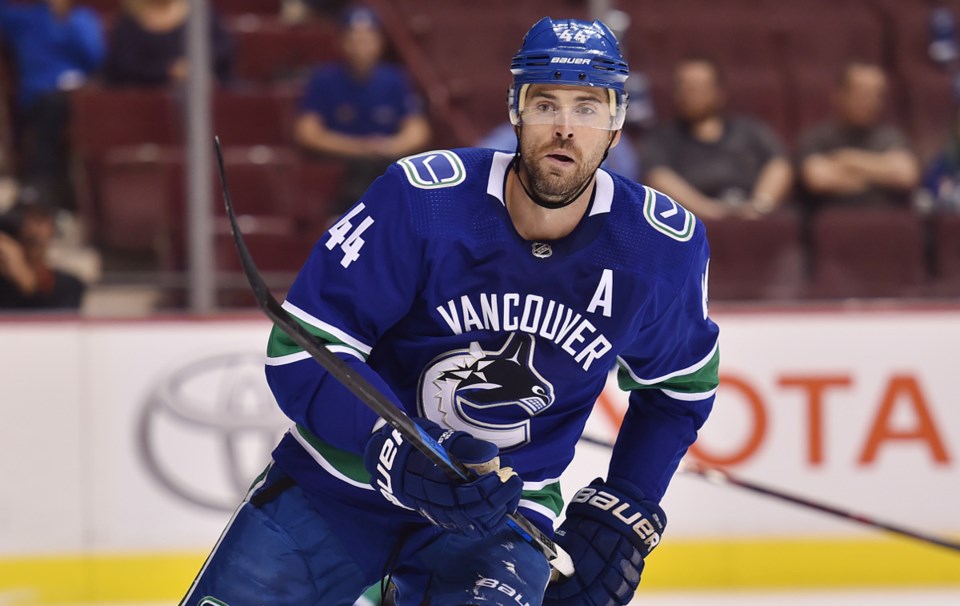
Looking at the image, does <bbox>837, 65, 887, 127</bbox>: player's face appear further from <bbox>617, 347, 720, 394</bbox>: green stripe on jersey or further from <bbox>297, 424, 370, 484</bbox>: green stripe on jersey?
<bbox>297, 424, 370, 484</bbox>: green stripe on jersey

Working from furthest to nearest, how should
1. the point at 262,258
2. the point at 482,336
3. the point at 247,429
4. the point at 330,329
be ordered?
1. the point at 262,258
2. the point at 247,429
3. the point at 482,336
4. the point at 330,329

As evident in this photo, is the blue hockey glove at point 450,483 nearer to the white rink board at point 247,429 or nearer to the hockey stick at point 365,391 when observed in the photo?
the hockey stick at point 365,391

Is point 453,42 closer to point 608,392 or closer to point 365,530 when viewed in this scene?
point 608,392

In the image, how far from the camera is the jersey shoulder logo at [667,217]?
235 cm

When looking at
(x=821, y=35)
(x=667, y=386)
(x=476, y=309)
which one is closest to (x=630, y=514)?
(x=667, y=386)

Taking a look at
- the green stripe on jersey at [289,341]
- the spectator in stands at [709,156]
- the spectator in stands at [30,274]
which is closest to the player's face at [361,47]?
the spectator in stands at [709,156]

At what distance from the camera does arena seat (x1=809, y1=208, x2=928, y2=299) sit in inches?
193

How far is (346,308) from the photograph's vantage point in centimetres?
221

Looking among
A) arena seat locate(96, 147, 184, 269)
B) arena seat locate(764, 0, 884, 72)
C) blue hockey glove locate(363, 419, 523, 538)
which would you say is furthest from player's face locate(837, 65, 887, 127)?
blue hockey glove locate(363, 419, 523, 538)

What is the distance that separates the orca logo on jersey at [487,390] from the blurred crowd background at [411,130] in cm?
243

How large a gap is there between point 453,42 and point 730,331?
2054mm

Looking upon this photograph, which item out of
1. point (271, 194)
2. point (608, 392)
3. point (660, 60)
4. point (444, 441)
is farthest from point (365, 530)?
point (660, 60)

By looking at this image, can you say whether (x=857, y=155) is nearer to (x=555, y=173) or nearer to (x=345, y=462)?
(x=555, y=173)

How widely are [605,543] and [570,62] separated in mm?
759
